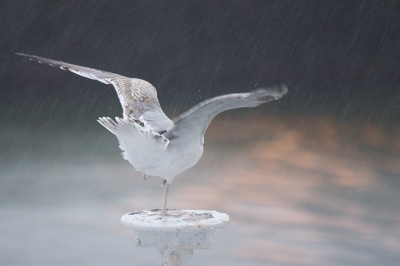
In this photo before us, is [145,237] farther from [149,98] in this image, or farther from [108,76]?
[108,76]

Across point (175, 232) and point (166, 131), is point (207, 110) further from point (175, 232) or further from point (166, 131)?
point (175, 232)

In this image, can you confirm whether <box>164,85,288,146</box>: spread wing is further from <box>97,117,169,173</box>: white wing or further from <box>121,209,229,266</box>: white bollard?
<box>121,209,229,266</box>: white bollard

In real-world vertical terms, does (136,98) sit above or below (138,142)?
above

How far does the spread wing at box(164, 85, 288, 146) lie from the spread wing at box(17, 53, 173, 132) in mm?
173

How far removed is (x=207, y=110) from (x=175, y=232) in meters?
1.04

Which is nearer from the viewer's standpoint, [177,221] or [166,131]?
[177,221]

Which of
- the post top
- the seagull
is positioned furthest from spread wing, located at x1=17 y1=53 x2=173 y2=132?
the post top

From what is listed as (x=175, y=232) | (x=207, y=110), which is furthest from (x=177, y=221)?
(x=207, y=110)

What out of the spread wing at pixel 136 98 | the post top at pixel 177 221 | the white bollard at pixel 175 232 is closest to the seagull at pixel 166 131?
the spread wing at pixel 136 98

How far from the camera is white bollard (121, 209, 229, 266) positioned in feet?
15.4

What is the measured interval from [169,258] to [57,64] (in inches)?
95.4

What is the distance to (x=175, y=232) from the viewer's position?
470cm

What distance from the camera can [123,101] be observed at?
5.50m

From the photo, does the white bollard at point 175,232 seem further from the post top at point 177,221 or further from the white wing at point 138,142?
the white wing at point 138,142
